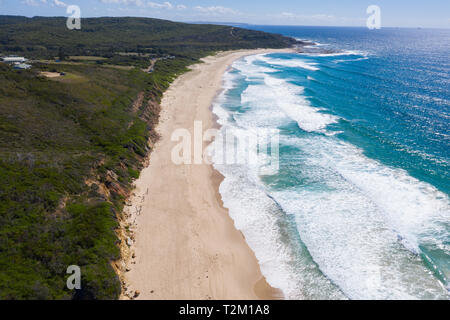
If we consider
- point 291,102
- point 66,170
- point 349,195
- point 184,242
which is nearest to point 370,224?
point 349,195

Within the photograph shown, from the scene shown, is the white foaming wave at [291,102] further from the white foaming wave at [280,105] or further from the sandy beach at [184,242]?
the sandy beach at [184,242]

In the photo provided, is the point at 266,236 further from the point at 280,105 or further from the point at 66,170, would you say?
the point at 280,105
